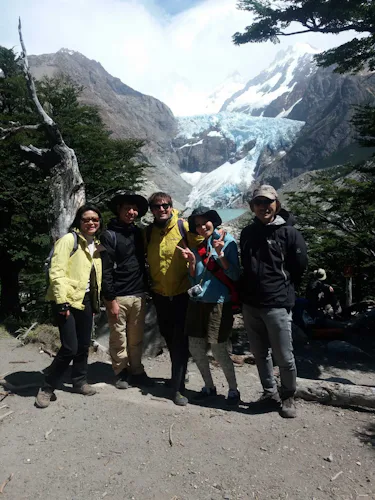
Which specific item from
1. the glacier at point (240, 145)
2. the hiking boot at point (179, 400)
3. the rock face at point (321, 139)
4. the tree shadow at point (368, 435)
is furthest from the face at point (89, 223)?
the glacier at point (240, 145)

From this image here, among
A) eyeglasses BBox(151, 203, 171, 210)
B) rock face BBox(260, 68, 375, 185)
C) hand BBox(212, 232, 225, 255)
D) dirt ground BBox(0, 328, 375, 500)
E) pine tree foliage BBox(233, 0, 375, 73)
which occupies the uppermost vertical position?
rock face BBox(260, 68, 375, 185)

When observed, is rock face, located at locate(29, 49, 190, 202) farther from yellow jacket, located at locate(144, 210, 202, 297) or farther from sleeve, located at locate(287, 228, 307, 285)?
sleeve, located at locate(287, 228, 307, 285)

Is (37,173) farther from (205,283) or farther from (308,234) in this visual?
(205,283)

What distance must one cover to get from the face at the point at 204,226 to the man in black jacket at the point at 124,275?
64 centimetres

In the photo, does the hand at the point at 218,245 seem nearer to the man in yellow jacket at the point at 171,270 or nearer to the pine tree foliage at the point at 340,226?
the man in yellow jacket at the point at 171,270

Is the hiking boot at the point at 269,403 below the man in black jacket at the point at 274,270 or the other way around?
below

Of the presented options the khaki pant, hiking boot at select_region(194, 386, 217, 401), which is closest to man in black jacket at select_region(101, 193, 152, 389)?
the khaki pant

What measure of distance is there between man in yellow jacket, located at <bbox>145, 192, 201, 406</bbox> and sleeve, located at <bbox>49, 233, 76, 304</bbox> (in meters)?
0.71

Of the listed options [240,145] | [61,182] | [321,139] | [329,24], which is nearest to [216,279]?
[61,182]

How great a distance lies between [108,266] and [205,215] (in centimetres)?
97

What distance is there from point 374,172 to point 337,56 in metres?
2.42

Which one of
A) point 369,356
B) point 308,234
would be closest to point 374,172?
point 369,356

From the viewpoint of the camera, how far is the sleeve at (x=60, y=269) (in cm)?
325

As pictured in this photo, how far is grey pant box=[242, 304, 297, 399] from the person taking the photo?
10.4 feet
